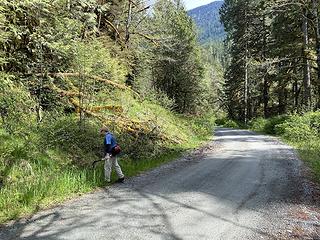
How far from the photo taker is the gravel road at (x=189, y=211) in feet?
22.8

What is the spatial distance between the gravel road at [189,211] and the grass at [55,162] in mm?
614

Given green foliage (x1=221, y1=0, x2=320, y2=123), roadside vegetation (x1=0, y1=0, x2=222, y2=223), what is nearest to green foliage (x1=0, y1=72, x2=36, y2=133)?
roadside vegetation (x1=0, y1=0, x2=222, y2=223)

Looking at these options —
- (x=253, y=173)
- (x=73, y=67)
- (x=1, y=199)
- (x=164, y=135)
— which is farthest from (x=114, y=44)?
(x=1, y=199)

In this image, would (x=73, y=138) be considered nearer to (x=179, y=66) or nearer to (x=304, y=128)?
(x=304, y=128)

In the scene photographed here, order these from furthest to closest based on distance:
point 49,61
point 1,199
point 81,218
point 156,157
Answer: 1. point 156,157
2. point 49,61
3. point 1,199
4. point 81,218

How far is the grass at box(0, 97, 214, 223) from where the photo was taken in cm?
910

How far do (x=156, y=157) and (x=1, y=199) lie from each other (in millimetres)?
9031

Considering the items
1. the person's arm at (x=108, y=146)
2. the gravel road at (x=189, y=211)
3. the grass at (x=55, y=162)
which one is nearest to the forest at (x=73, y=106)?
the grass at (x=55, y=162)

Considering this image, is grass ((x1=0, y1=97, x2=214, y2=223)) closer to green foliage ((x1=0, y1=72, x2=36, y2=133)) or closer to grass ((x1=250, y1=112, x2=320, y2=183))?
green foliage ((x1=0, y1=72, x2=36, y2=133))

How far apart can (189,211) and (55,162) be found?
6103mm

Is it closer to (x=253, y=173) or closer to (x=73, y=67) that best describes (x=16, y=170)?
(x=73, y=67)

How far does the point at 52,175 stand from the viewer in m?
11.1

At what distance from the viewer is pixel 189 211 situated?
8.30 m

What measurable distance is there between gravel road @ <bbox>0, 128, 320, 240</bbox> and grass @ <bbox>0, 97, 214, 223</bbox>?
614mm
